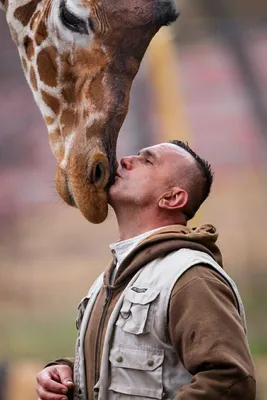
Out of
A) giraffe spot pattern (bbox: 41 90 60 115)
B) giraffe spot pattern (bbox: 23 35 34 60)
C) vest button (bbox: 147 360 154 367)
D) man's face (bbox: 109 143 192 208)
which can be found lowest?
vest button (bbox: 147 360 154 367)

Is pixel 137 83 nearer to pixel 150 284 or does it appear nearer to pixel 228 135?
pixel 228 135

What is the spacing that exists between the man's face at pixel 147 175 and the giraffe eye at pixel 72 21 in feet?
2.08

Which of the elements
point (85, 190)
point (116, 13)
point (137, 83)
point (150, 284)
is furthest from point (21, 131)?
point (150, 284)

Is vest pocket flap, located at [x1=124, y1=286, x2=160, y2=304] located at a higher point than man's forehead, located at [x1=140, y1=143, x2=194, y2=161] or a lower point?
lower

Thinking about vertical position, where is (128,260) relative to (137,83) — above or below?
below

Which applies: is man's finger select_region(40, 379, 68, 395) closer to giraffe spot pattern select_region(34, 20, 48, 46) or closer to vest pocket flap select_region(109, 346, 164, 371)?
vest pocket flap select_region(109, 346, 164, 371)

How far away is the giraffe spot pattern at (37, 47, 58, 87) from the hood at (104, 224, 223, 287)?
2.77 ft

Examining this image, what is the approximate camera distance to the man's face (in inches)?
70.8

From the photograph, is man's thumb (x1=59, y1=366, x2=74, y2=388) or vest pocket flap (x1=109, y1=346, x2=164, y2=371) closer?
vest pocket flap (x1=109, y1=346, x2=164, y2=371)

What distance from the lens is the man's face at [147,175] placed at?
70.8 inches

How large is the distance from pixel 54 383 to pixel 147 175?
0.50 m

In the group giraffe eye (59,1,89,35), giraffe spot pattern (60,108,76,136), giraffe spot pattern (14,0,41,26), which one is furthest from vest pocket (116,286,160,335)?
giraffe spot pattern (14,0,41,26)

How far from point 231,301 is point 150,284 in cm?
Answer: 16

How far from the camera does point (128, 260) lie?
1680mm
